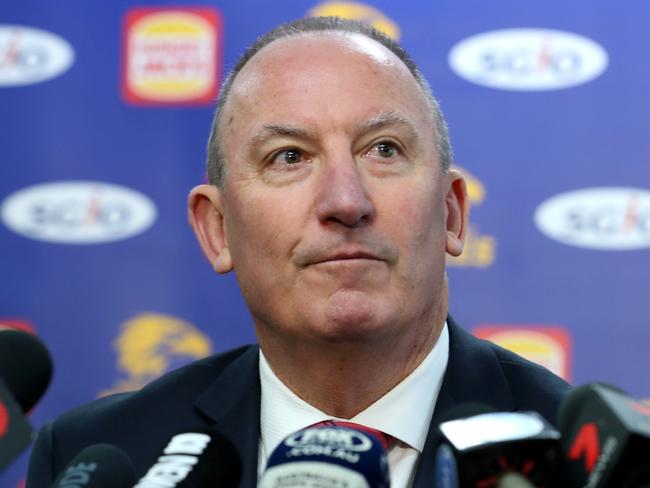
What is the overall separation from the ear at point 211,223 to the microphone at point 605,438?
1141mm

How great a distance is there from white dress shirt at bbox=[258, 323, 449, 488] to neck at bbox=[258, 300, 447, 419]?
0.06 feet

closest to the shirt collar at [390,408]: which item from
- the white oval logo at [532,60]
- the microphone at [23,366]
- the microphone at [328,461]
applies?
the microphone at [23,366]

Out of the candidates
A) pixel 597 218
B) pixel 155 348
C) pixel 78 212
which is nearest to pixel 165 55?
pixel 78 212

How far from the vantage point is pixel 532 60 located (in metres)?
3.48

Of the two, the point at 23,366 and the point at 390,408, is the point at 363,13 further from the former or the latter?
the point at 23,366

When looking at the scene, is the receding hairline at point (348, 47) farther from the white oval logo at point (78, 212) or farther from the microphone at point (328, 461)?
the white oval logo at point (78, 212)

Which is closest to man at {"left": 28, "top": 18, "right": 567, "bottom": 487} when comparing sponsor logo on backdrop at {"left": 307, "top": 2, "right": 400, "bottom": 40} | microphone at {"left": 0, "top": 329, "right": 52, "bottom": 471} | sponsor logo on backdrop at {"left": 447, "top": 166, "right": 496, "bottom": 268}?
microphone at {"left": 0, "top": 329, "right": 52, "bottom": 471}

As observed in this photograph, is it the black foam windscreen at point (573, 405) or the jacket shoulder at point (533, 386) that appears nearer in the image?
the black foam windscreen at point (573, 405)

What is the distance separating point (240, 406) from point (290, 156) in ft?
1.70

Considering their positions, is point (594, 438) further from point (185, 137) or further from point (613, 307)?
point (185, 137)

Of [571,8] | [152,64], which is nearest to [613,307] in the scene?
[571,8]

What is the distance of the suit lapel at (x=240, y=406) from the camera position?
1.95 m

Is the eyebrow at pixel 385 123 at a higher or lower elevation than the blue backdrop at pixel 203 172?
higher

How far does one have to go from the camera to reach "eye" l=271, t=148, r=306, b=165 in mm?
1859
